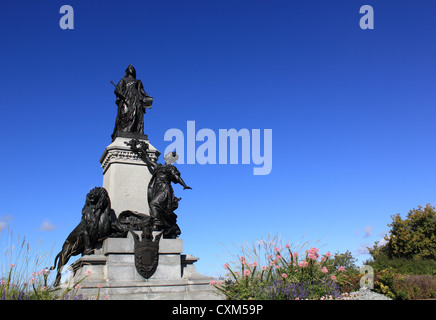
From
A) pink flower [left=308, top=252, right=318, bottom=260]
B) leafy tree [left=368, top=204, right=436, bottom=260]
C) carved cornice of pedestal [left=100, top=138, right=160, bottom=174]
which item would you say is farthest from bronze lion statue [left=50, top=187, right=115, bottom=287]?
leafy tree [left=368, top=204, right=436, bottom=260]

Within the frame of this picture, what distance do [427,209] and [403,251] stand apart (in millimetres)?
3490

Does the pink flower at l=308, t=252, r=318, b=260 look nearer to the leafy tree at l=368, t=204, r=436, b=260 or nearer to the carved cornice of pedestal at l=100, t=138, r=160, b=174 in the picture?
the carved cornice of pedestal at l=100, t=138, r=160, b=174

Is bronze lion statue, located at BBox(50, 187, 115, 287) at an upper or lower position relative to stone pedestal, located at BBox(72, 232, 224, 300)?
upper

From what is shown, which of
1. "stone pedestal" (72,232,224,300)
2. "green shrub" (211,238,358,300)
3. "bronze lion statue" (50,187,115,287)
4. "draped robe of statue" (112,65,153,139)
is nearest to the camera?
"green shrub" (211,238,358,300)

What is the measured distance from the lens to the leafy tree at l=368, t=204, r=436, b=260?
2612 cm

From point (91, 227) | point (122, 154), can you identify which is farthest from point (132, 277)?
point (122, 154)

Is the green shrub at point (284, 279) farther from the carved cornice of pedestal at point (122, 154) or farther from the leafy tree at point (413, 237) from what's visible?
the leafy tree at point (413, 237)

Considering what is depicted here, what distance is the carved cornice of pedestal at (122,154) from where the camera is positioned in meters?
10.7

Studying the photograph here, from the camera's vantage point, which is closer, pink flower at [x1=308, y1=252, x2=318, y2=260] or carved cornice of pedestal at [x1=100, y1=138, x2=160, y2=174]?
pink flower at [x1=308, y1=252, x2=318, y2=260]

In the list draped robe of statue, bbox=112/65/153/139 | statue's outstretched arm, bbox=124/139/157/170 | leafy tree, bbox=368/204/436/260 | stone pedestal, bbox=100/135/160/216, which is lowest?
leafy tree, bbox=368/204/436/260

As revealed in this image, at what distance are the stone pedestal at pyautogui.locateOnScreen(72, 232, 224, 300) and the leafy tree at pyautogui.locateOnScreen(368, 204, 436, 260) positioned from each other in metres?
20.5

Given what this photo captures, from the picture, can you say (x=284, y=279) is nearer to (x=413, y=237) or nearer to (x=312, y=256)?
(x=312, y=256)

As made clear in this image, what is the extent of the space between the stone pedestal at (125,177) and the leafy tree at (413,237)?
67.5 feet
